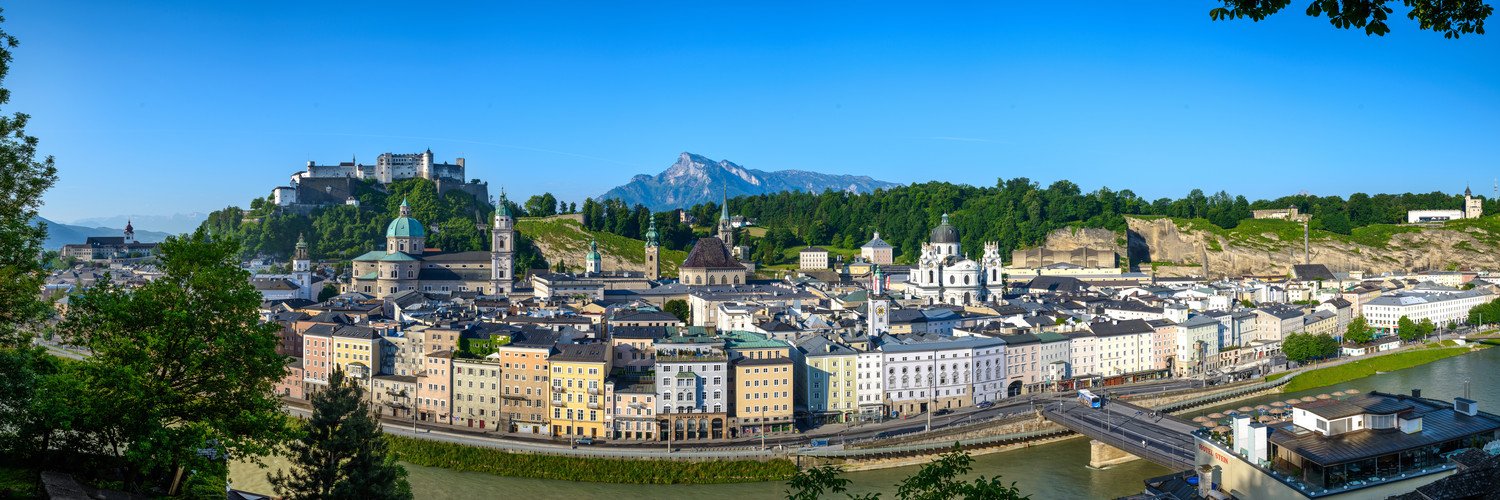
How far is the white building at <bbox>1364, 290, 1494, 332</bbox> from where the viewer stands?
114 ft

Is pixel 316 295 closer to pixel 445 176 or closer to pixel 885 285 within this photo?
pixel 445 176

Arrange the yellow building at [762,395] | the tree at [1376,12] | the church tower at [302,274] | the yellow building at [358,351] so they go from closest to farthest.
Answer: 1. the tree at [1376,12]
2. the yellow building at [762,395]
3. the yellow building at [358,351]
4. the church tower at [302,274]

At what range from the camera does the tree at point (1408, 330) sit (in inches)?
1276

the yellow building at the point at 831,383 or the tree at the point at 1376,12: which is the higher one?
the tree at the point at 1376,12

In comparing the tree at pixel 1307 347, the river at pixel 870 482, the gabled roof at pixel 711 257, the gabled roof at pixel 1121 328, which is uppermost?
the gabled roof at pixel 711 257

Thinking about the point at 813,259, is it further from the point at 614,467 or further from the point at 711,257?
the point at 614,467

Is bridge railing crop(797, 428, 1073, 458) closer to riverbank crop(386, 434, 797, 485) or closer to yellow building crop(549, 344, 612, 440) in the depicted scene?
riverbank crop(386, 434, 797, 485)

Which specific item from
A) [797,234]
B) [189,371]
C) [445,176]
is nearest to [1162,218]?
[797,234]

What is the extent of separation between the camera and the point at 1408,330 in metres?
32.4

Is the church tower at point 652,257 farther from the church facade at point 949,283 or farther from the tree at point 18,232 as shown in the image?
the tree at point 18,232

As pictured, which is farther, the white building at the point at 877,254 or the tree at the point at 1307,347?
the white building at the point at 877,254

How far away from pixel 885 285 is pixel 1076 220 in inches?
755

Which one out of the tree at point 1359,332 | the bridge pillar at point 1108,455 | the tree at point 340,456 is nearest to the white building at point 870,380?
the bridge pillar at point 1108,455

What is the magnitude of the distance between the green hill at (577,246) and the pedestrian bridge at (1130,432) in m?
30.2
